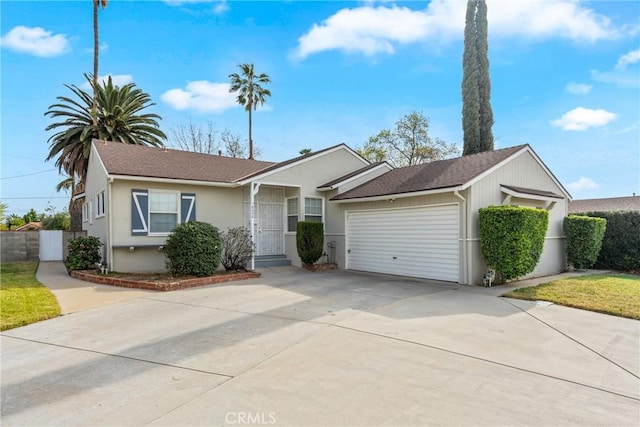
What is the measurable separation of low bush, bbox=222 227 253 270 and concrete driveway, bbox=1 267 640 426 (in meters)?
A: 4.14

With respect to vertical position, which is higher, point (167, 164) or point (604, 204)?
point (167, 164)

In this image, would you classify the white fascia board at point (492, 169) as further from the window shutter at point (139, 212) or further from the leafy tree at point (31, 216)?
the leafy tree at point (31, 216)

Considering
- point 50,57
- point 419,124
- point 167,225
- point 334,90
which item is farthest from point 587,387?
point 419,124

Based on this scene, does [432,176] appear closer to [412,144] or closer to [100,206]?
[100,206]

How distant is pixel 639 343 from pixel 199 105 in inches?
1182

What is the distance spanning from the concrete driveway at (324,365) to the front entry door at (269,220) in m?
6.17

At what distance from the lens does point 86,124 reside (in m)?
21.8

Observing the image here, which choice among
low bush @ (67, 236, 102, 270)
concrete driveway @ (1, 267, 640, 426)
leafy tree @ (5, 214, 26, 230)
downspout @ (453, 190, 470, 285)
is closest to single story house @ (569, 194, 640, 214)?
downspout @ (453, 190, 470, 285)

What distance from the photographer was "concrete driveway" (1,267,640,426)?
3.29m

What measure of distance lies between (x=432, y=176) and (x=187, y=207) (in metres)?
8.25

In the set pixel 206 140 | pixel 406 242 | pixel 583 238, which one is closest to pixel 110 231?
pixel 406 242

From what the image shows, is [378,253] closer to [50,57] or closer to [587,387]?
[587,387]

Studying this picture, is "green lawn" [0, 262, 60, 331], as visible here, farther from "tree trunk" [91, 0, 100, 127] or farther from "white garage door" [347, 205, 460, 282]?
"tree trunk" [91, 0, 100, 127]

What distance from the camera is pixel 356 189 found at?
45.5 ft
